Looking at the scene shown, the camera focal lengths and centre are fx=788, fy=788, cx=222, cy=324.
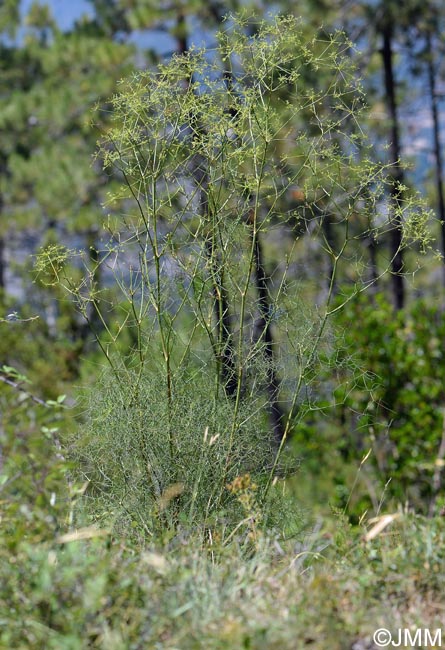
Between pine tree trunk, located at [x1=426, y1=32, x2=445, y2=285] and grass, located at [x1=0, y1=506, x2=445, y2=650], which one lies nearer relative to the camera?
grass, located at [x1=0, y1=506, x2=445, y2=650]

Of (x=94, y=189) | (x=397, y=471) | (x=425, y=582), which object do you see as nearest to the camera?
(x=425, y=582)

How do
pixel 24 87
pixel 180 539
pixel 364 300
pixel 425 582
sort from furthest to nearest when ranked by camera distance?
pixel 24 87 → pixel 364 300 → pixel 180 539 → pixel 425 582

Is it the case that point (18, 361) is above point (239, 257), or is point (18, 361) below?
below

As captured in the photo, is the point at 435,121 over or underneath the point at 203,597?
over

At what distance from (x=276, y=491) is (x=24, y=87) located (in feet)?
53.2

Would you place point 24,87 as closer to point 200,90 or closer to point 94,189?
point 94,189

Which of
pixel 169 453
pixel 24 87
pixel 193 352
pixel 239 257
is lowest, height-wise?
pixel 169 453

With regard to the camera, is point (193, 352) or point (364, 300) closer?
point (193, 352)

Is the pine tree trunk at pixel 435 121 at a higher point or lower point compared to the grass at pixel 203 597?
higher

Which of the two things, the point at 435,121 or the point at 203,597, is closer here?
the point at 203,597

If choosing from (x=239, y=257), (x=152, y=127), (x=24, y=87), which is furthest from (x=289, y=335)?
(x=24, y=87)

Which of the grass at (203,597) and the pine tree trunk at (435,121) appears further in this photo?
the pine tree trunk at (435,121)

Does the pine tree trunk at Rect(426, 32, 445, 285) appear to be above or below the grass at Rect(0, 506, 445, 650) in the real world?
above

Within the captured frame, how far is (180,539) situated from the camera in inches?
85.4
